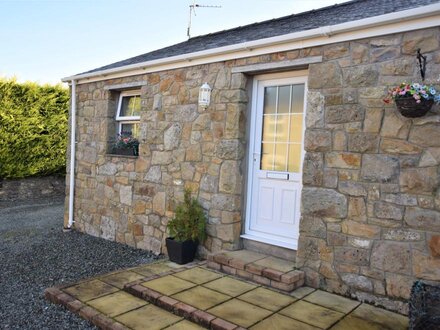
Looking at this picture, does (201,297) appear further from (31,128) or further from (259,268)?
(31,128)

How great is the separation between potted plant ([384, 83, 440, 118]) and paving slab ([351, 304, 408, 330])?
1715 millimetres

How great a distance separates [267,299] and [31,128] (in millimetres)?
8936

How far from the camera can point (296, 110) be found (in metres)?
4.11

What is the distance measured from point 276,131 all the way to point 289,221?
1.08 m

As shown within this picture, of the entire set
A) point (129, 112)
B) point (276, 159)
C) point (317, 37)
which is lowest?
point (276, 159)

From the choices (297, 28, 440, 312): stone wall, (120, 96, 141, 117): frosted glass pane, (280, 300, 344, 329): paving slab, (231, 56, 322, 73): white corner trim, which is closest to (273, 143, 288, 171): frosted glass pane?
(297, 28, 440, 312): stone wall

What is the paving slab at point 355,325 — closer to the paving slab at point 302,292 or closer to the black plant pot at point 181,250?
the paving slab at point 302,292

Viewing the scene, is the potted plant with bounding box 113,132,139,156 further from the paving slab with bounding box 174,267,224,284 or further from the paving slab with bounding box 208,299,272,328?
the paving slab with bounding box 208,299,272,328

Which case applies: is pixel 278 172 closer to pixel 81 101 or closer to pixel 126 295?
pixel 126 295

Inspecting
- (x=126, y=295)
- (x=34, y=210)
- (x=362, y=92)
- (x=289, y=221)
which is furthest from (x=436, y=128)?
(x=34, y=210)

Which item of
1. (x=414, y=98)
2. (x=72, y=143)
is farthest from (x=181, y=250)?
(x=72, y=143)

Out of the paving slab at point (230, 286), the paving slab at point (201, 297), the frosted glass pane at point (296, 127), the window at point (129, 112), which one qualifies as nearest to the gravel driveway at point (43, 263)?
the paving slab at point (201, 297)

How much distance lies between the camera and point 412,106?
288 cm

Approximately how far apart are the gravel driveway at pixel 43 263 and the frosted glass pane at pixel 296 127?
2.56 meters
